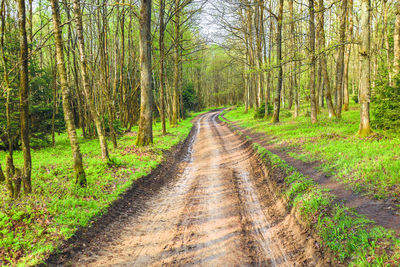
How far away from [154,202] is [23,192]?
3425 mm

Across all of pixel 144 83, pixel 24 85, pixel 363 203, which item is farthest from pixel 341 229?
pixel 144 83

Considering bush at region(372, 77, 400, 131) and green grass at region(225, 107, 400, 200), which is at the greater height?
bush at region(372, 77, 400, 131)

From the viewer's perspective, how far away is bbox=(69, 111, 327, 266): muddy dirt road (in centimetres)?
403

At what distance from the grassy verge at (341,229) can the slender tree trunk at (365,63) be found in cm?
516

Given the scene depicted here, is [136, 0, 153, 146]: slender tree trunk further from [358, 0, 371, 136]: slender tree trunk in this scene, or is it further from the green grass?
[358, 0, 371, 136]: slender tree trunk

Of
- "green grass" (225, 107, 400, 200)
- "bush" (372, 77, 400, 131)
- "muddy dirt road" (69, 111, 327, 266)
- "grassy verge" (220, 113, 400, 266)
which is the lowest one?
"muddy dirt road" (69, 111, 327, 266)

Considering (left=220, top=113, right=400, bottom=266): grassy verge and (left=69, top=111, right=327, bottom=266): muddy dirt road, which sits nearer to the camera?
(left=220, top=113, right=400, bottom=266): grassy verge

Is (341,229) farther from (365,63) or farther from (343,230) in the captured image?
(365,63)

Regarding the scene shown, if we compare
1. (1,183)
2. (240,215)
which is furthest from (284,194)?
(1,183)

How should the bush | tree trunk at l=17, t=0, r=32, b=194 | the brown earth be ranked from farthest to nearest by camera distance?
the bush
tree trunk at l=17, t=0, r=32, b=194
the brown earth

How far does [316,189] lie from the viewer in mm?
5660

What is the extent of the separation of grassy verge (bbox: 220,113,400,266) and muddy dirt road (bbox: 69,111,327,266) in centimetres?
31

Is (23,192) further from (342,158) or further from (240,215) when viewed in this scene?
(342,158)

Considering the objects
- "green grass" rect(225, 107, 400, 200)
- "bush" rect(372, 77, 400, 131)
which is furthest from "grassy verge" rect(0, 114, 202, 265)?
"bush" rect(372, 77, 400, 131)
